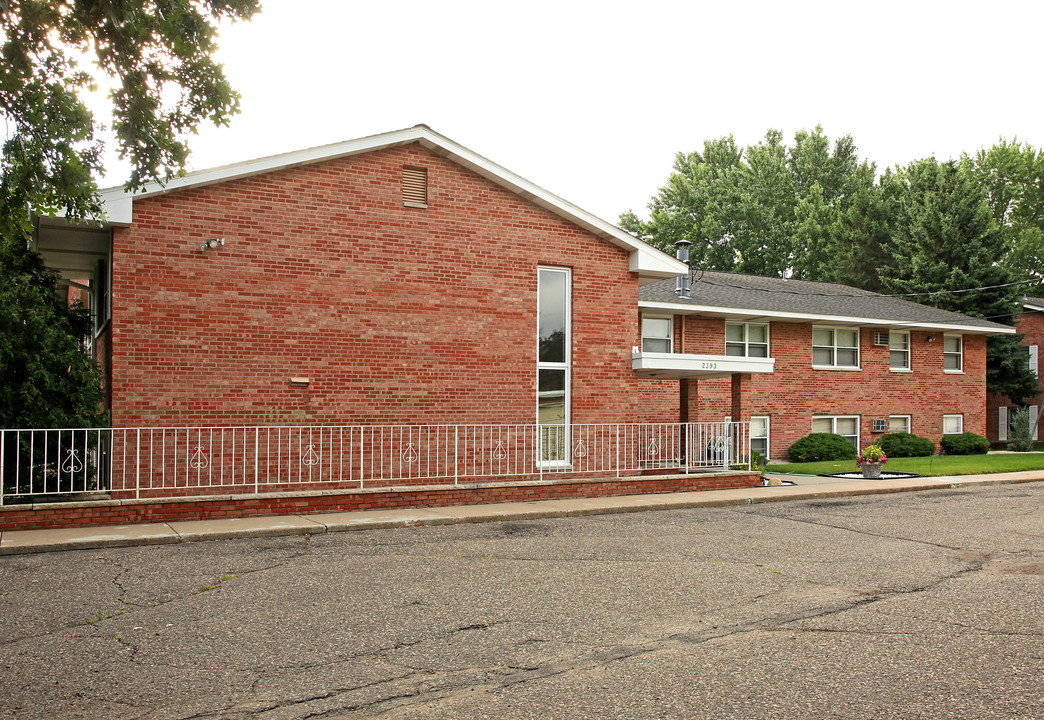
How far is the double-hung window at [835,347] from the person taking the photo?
24.7 m

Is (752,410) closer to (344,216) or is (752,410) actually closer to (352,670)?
(344,216)

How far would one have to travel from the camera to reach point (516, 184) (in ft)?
48.8

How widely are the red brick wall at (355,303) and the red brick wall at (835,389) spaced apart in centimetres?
663

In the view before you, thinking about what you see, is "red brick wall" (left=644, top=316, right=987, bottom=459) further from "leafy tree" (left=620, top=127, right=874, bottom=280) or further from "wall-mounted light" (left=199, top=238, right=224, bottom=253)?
"leafy tree" (left=620, top=127, right=874, bottom=280)

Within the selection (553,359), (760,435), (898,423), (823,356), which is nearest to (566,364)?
(553,359)

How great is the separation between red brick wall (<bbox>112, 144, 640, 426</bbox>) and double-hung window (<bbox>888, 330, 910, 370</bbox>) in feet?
46.5

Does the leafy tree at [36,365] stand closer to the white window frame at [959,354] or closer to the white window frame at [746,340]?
the white window frame at [746,340]

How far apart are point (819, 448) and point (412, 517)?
50.9 feet

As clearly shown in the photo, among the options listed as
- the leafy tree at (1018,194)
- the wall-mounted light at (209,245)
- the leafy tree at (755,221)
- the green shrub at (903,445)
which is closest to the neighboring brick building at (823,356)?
the green shrub at (903,445)

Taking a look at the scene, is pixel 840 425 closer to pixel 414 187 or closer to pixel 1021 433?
pixel 1021 433

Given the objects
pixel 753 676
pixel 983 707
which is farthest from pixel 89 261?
pixel 983 707

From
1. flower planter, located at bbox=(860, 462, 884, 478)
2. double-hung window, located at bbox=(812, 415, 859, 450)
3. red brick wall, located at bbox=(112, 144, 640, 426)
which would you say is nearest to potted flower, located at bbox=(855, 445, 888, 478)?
flower planter, located at bbox=(860, 462, 884, 478)

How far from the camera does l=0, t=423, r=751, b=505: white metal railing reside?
1127 cm

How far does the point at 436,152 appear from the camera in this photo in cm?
1455
